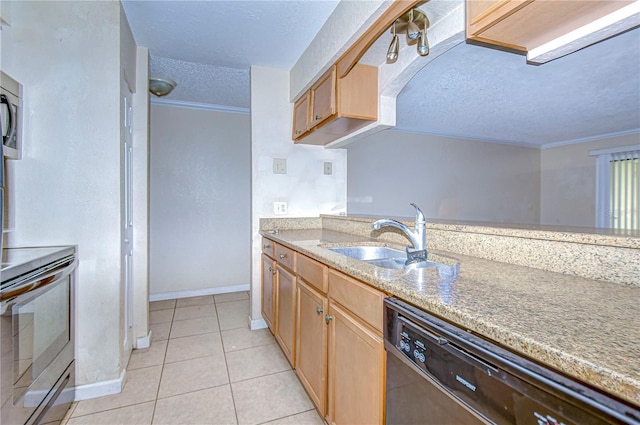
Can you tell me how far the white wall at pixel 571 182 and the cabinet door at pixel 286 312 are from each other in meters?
5.93

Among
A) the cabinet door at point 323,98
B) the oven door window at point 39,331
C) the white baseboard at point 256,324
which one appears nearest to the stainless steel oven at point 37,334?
the oven door window at point 39,331

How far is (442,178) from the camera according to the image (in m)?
4.82

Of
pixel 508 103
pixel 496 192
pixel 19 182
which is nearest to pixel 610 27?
pixel 19 182

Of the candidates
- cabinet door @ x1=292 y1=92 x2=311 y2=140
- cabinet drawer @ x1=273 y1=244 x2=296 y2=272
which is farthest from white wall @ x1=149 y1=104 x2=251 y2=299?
cabinet drawer @ x1=273 y1=244 x2=296 y2=272

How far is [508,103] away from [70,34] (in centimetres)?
413

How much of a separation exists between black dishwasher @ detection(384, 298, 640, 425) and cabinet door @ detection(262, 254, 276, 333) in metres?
1.35

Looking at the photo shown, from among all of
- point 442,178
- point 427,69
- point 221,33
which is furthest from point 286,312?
point 442,178

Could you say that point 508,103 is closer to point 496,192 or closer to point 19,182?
point 496,192

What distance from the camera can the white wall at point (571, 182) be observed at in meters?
5.12

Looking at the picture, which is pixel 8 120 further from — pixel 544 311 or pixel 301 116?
pixel 544 311

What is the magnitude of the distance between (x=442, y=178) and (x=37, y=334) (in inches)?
194

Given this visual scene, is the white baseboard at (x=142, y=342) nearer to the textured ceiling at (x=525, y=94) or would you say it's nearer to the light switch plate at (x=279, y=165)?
the light switch plate at (x=279, y=165)

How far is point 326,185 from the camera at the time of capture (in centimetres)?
271

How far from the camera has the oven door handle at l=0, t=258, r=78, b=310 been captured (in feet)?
3.37
